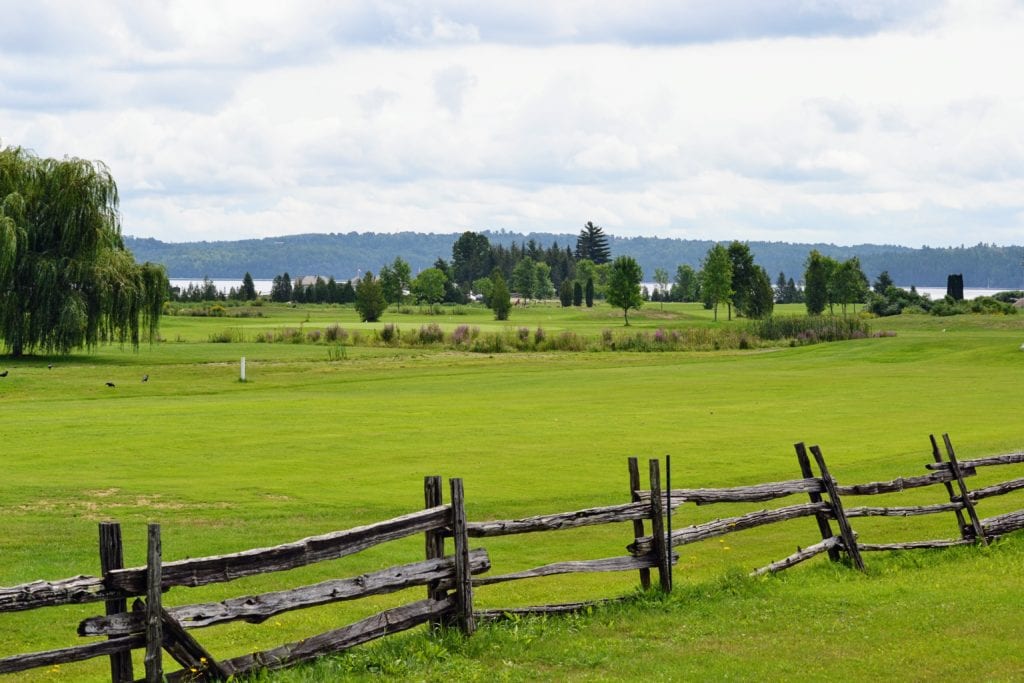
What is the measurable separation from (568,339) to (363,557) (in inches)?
2398

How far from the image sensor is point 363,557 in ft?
55.0

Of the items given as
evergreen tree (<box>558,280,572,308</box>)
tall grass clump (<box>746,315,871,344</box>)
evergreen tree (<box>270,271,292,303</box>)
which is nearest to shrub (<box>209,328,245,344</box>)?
tall grass clump (<box>746,315,871,344</box>)

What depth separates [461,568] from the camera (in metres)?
11.1

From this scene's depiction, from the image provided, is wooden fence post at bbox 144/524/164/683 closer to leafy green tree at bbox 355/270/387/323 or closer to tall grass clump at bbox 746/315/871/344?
tall grass clump at bbox 746/315/871/344

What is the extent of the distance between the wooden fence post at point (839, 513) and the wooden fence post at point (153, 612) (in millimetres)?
7747

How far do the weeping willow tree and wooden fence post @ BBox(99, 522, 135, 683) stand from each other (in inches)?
2106

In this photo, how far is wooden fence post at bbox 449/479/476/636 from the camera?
35.8ft

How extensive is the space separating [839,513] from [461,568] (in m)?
5.31

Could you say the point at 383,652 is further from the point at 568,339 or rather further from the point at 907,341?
the point at 568,339

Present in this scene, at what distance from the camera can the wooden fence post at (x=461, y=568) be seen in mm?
10914

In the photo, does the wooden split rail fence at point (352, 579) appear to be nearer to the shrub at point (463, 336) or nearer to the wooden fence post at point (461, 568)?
the wooden fence post at point (461, 568)

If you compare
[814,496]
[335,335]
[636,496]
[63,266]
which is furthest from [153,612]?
[335,335]

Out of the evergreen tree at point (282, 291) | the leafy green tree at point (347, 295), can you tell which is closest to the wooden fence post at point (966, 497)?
the leafy green tree at point (347, 295)

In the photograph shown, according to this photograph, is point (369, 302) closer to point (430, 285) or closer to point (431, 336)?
point (430, 285)
